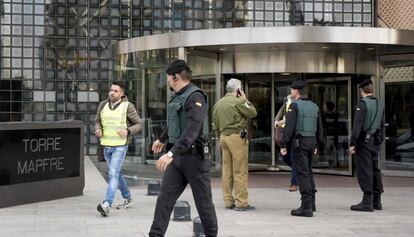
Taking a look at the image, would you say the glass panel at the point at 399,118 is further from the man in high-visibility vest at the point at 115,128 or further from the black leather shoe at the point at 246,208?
the man in high-visibility vest at the point at 115,128

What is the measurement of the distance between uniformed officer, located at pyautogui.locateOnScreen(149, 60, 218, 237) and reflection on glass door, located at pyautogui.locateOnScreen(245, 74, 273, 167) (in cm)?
848

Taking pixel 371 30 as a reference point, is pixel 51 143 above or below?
below

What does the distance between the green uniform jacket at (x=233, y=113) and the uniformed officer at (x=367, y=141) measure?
Result: 1.49 m

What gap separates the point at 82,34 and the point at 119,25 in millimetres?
1040

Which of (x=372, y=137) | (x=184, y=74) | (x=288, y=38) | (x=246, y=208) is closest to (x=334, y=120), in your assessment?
(x=288, y=38)

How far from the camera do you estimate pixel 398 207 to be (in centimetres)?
896

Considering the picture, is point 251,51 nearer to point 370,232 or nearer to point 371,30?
point 371,30

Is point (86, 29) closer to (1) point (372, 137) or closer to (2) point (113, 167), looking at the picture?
(2) point (113, 167)

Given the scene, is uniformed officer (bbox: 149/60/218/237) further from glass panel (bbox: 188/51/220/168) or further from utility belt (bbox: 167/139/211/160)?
glass panel (bbox: 188/51/220/168)

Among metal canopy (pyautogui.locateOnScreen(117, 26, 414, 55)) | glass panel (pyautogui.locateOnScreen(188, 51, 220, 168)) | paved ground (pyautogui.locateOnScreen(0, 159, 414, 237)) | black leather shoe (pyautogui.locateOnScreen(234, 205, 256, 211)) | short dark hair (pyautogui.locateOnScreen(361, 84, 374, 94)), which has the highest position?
metal canopy (pyautogui.locateOnScreen(117, 26, 414, 55))

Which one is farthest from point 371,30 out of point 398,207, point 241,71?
point 398,207

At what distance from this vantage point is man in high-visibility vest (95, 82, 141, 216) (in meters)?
8.07

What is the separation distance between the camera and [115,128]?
8148 mm

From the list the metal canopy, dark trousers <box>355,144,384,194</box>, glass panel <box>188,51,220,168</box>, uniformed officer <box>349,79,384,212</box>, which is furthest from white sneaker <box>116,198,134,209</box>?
glass panel <box>188,51,220,168</box>
